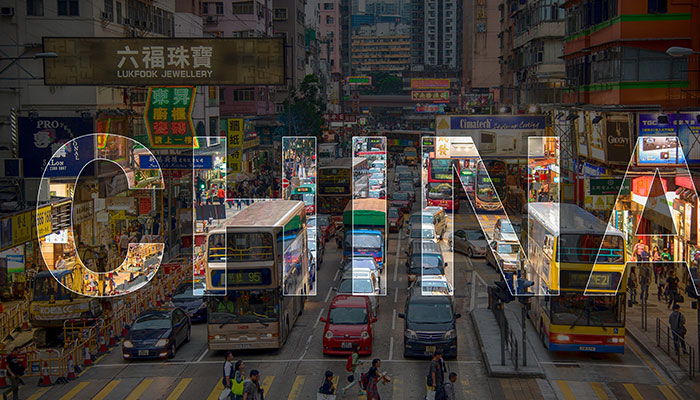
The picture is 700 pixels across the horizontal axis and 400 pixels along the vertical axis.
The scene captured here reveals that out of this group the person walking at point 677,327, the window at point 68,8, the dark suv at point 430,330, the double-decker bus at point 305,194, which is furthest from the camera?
the double-decker bus at point 305,194

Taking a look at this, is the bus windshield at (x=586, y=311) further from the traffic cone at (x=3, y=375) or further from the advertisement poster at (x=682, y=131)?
the traffic cone at (x=3, y=375)

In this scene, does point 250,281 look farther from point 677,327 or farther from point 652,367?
point 677,327

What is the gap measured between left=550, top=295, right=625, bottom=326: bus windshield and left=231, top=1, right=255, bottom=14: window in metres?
59.8

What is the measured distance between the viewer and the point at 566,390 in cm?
2056

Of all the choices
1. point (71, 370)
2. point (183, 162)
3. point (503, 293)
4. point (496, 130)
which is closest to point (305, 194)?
point (496, 130)

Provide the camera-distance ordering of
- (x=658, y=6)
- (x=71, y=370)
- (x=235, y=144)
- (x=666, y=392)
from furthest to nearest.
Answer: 1. (x=235, y=144)
2. (x=658, y=6)
3. (x=71, y=370)
4. (x=666, y=392)

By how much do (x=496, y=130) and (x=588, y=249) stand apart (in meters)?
20.6

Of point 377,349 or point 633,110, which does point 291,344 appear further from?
point 633,110

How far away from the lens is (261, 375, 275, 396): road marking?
2093 cm

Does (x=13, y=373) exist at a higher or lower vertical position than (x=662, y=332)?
higher

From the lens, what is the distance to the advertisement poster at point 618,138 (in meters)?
31.5

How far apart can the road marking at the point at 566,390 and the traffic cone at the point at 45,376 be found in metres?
13.7

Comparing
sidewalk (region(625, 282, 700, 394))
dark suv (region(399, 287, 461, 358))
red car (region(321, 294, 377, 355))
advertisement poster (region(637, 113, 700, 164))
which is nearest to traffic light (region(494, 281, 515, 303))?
dark suv (region(399, 287, 461, 358))

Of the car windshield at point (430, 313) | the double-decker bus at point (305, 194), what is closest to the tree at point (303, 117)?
the double-decker bus at point (305, 194)
